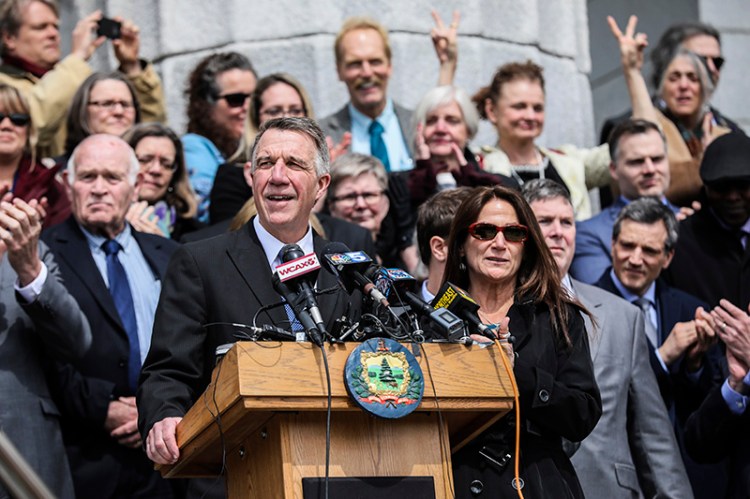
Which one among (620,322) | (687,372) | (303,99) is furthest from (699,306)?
(303,99)

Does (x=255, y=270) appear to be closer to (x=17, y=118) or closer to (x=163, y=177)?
(x=17, y=118)

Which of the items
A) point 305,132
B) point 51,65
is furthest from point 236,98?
point 305,132

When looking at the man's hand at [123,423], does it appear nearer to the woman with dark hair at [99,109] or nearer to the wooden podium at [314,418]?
the wooden podium at [314,418]

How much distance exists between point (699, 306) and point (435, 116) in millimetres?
1802

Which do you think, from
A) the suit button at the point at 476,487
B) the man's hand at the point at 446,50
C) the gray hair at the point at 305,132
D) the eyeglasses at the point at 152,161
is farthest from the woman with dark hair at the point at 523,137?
the suit button at the point at 476,487

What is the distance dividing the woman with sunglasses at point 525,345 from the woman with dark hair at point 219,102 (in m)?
3.39

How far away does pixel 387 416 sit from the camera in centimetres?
420

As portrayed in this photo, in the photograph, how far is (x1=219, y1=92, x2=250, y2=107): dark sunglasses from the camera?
8789 millimetres

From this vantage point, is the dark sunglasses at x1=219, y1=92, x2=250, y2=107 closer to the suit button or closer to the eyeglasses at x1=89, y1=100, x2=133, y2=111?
the eyeglasses at x1=89, y1=100, x2=133, y2=111

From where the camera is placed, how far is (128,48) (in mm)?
9102

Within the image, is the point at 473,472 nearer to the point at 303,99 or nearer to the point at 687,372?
the point at 687,372

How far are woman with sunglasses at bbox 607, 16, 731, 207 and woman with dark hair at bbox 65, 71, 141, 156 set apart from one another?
325 centimetres

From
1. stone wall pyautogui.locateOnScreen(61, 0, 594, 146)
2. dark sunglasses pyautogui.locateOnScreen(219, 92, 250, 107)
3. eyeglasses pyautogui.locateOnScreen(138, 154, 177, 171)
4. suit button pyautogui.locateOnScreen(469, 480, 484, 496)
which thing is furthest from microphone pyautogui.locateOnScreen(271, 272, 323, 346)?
stone wall pyautogui.locateOnScreen(61, 0, 594, 146)

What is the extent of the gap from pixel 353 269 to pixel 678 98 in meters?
5.52
